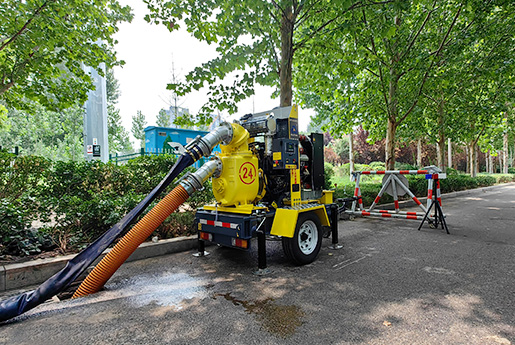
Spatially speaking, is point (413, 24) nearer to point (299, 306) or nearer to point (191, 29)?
point (191, 29)

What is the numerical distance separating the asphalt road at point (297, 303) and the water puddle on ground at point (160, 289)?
0.01 m

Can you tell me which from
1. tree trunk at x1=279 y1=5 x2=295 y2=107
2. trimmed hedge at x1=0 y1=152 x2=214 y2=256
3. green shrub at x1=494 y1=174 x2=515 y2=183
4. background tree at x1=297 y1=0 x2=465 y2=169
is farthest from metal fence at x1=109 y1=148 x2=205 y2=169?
green shrub at x1=494 y1=174 x2=515 y2=183

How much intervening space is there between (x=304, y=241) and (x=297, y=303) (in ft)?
5.35

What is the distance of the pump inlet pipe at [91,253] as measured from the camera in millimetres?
2932

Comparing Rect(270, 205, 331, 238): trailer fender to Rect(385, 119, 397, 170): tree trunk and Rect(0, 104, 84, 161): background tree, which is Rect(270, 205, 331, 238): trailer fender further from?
Rect(0, 104, 84, 161): background tree

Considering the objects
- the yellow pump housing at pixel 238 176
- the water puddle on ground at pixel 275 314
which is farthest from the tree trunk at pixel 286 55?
the water puddle on ground at pixel 275 314

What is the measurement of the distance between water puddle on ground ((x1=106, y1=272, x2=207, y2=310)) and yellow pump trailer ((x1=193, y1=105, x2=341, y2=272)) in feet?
2.57

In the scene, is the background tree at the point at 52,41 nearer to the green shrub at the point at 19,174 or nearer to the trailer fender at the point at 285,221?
the green shrub at the point at 19,174

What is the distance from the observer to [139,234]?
3.78 metres

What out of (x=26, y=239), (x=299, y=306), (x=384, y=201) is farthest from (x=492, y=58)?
(x=26, y=239)

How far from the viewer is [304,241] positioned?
4.82 meters

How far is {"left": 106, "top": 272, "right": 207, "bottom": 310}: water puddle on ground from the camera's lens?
3.40 m

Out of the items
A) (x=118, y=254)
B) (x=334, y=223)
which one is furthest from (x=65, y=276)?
(x=334, y=223)

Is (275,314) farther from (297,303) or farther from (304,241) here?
(304,241)
